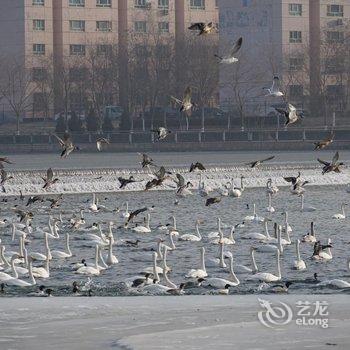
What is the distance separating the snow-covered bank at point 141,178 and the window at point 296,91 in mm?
33974

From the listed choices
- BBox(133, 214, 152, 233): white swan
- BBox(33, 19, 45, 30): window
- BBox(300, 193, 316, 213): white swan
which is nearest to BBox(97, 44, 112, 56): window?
BBox(33, 19, 45, 30): window

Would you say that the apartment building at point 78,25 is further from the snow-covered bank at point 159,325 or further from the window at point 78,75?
the snow-covered bank at point 159,325

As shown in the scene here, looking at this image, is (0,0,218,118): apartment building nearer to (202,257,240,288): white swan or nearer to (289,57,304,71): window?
(289,57,304,71): window

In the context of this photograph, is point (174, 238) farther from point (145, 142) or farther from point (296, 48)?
point (296, 48)

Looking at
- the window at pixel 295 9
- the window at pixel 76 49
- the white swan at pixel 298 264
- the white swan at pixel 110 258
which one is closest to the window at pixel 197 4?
the window at pixel 76 49

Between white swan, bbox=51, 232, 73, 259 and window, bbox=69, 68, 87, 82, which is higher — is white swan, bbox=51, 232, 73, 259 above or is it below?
below

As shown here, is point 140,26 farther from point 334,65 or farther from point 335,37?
point 334,65

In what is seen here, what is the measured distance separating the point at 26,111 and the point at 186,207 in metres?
62.6

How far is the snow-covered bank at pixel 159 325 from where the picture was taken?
17719mm

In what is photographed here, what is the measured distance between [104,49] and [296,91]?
13.9 metres

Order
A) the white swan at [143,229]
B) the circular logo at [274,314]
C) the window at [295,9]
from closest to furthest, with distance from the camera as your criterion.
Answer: the circular logo at [274,314] → the white swan at [143,229] → the window at [295,9]

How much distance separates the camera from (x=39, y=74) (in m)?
109

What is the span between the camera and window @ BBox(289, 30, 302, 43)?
106 meters

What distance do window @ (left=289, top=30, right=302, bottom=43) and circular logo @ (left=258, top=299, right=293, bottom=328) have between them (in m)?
85.4
